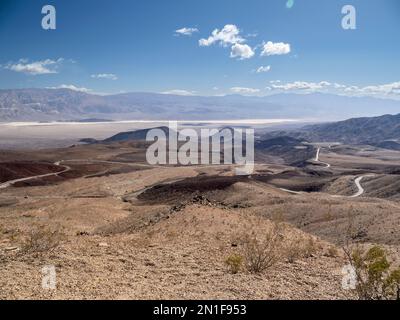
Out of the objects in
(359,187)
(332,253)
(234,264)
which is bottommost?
(359,187)

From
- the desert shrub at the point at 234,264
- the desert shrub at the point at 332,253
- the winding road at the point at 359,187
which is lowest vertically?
the winding road at the point at 359,187

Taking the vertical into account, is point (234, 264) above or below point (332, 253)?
above

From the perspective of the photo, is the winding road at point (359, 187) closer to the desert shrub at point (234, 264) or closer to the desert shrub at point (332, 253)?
the desert shrub at point (332, 253)

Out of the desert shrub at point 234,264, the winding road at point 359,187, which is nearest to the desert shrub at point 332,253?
the desert shrub at point 234,264

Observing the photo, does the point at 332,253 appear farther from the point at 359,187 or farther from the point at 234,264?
the point at 359,187

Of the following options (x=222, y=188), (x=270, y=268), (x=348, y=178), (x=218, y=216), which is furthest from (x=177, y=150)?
(x=270, y=268)

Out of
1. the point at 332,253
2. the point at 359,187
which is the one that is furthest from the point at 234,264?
the point at 359,187

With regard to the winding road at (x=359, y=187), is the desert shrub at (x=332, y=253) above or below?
above

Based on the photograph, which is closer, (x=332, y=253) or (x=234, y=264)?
(x=234, y=264)
